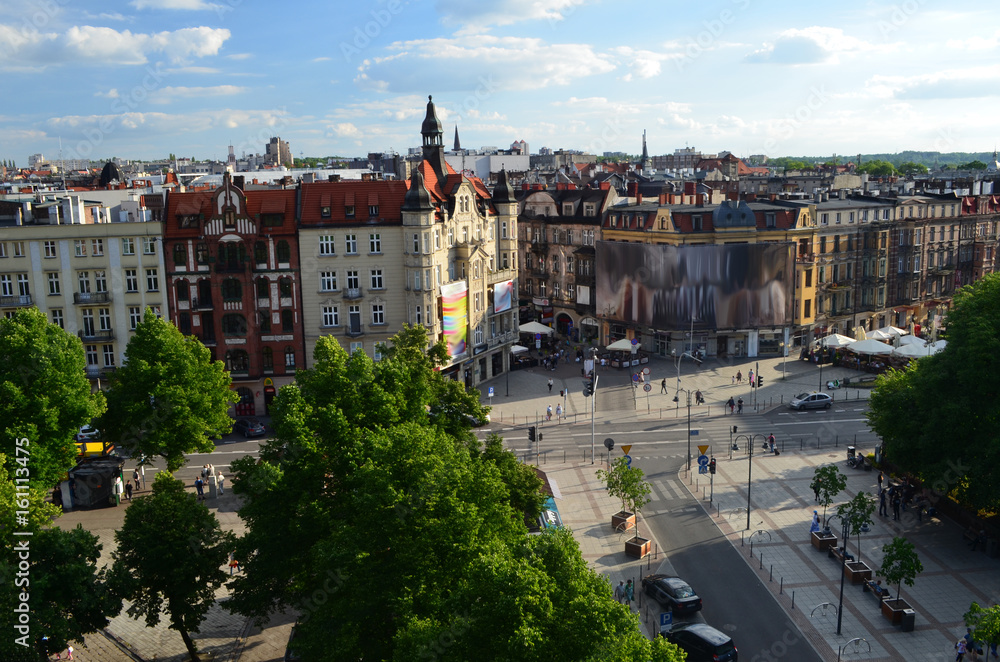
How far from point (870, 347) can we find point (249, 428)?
57.7m

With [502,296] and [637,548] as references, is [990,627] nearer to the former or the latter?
[637,548]

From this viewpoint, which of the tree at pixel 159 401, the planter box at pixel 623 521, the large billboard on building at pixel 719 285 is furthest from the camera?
the large billboard on building at pixel 719 285

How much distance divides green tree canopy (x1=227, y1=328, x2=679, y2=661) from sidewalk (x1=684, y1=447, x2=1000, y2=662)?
530 inches

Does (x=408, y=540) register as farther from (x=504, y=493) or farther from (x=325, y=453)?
(x=325, y=453)

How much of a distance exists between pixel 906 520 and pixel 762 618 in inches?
634

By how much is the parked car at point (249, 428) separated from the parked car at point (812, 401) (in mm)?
44547

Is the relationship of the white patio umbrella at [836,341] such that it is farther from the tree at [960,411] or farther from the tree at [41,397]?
the tree at [41,397]

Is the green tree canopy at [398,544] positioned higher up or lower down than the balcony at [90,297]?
lower down

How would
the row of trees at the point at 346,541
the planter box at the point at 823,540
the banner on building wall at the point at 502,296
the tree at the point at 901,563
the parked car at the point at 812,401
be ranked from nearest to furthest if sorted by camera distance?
1. the row of trees at the point at 346,541
2. the tree at the point at 901,563
3. the planter box at the point at 823,540
4. the parked car at the point at 812,401
5. the banner on building wall at the point at 502,296

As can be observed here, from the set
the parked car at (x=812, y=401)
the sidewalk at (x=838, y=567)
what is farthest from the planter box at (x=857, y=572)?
the parked car at (x=812, y=401)

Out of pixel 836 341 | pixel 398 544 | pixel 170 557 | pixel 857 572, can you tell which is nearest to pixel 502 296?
pixel 836 341

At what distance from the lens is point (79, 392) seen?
46.3 metres

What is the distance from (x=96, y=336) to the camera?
69000mm

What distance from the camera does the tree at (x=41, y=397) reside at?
4316 cm
